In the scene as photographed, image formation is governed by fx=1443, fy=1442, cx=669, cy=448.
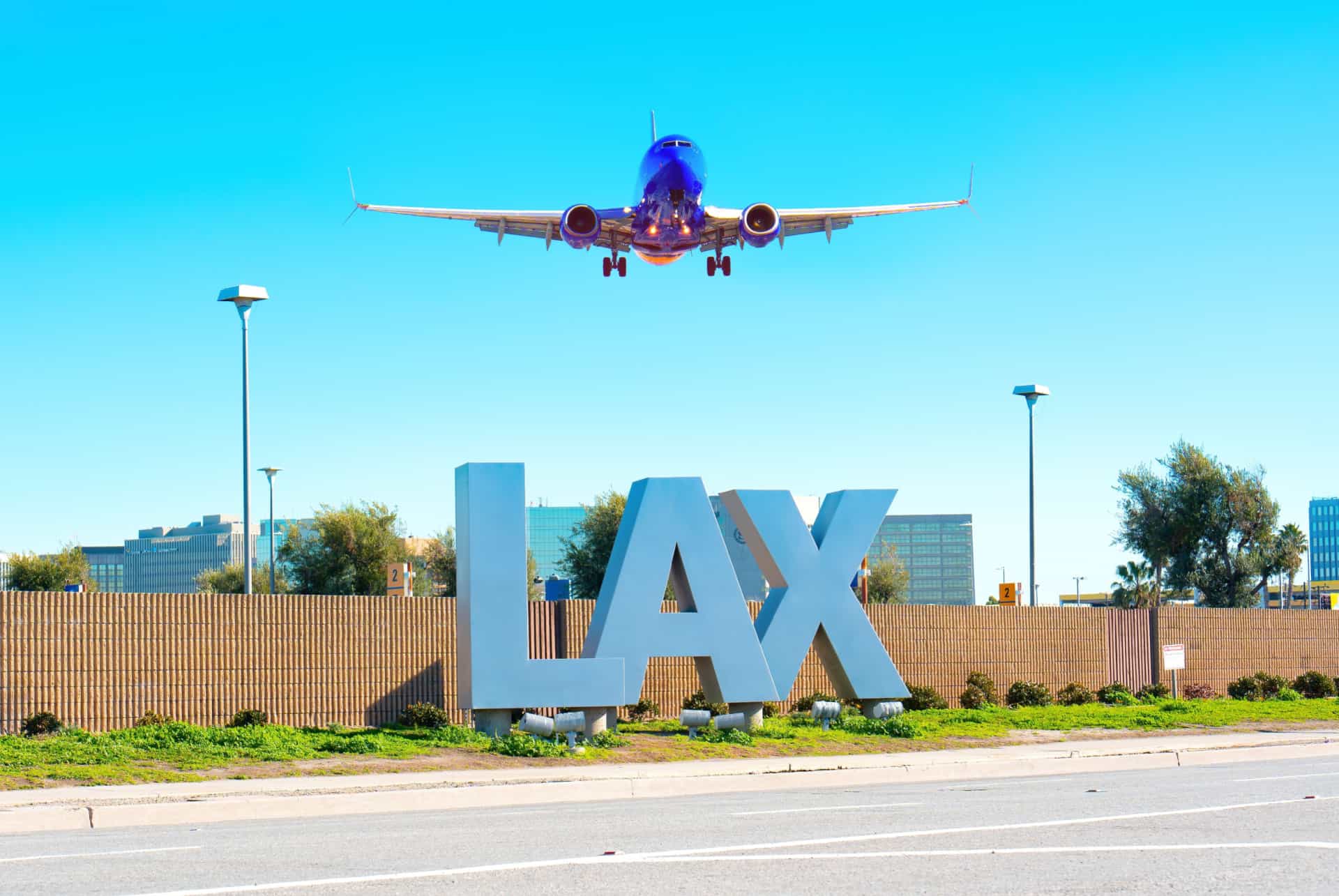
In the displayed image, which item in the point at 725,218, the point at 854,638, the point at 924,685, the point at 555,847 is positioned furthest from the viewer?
the point at 725,218

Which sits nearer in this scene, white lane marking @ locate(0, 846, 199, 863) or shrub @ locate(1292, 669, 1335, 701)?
white lane marking @ locate(0, 846, 199, 863)

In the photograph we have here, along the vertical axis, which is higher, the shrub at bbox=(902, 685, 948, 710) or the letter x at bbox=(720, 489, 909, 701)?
the letter x at bbox=(720, 489, 909, 701)

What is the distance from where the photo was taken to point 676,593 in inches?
1025

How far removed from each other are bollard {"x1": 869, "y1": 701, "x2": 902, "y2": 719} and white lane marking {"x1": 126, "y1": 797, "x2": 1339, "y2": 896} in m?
13.3

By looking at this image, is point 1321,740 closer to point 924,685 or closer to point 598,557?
point 924,685

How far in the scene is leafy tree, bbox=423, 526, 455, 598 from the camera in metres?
79.9

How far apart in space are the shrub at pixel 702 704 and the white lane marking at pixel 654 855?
572 inches

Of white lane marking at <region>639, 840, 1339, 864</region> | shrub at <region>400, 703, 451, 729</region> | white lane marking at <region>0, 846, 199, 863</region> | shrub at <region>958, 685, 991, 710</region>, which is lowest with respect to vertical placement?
shrub at <region>958, 685, 991, 710</region>

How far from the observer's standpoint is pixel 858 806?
1563cm

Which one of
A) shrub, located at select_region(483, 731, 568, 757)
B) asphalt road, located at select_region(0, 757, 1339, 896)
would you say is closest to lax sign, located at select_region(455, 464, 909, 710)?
shrub, located at select_region(483, 731, 568, 757)

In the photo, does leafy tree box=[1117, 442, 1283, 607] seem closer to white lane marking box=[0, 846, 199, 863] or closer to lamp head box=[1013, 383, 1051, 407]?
lamp head box=[1013, 383, 1051, 407]

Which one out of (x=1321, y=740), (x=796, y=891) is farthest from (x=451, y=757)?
(x=1321, y=740)

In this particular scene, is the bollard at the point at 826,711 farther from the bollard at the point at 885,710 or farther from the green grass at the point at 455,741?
the bollard at the point at 885,710

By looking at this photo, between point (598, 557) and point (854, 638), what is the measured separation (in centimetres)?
4186
